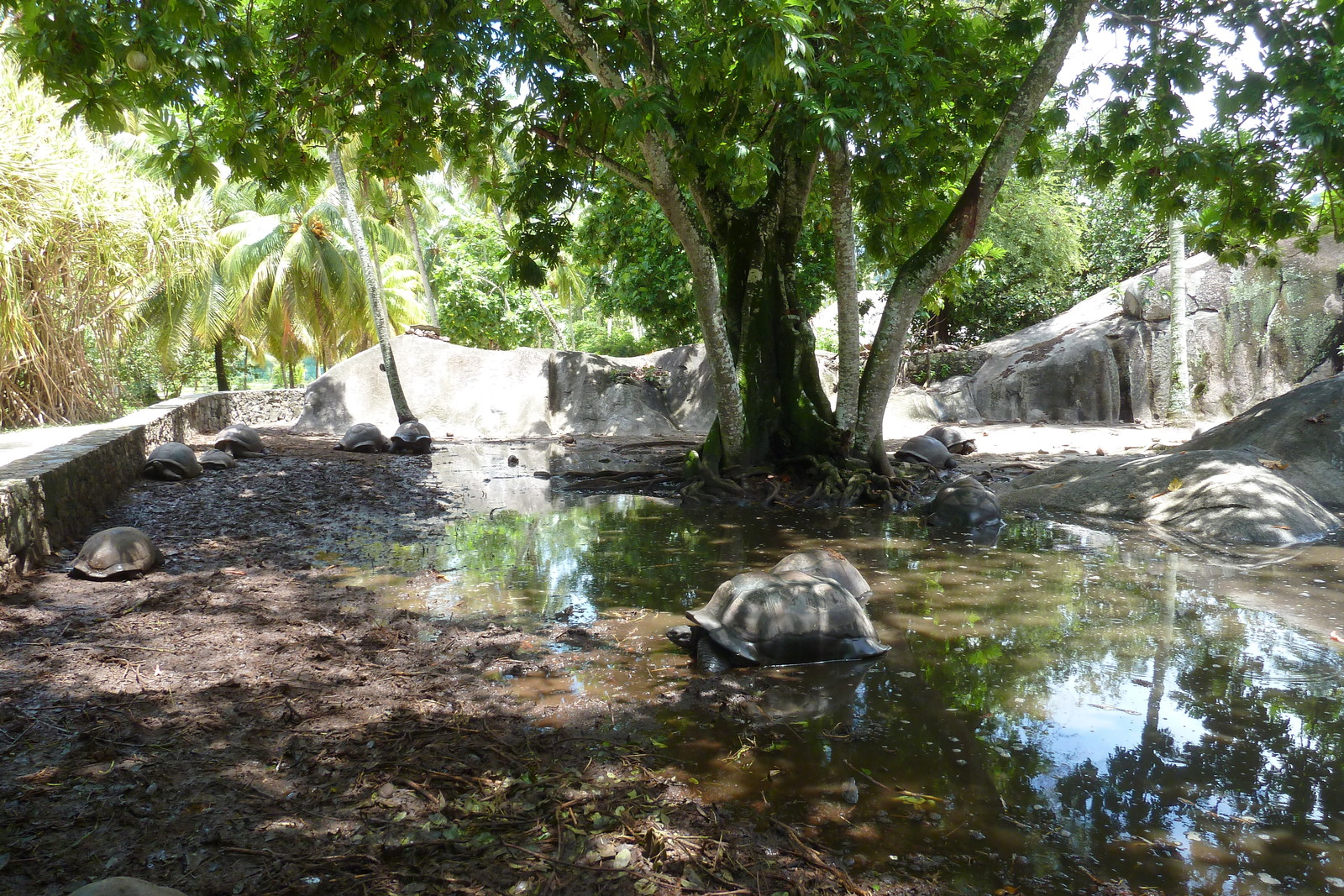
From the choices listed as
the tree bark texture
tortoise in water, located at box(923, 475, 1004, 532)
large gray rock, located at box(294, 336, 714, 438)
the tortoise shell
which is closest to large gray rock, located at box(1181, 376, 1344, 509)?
tortoise in water, located at box(923, 475, 1004, 532)

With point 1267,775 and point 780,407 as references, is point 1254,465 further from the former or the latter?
point 1267,775

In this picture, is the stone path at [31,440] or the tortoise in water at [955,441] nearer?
the stone path at [31,440]

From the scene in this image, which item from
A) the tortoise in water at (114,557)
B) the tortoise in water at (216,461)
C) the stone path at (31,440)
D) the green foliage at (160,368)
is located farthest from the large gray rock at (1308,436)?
the green foliage at (160,368)

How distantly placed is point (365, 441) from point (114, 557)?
8320 millimetres

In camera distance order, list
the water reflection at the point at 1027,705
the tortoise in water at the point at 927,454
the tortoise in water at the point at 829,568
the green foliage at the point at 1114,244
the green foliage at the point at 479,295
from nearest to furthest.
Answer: the water reflection at the point at 1027,705, the tortoise in water at the point at 829,568, the tortoise in water at the point at 927,454, the green foliage at the point at 1114,244, the green foliage at the point at 479,295

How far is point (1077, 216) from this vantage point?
2023 centimetres

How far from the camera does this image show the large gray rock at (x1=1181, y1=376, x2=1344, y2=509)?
8.11m

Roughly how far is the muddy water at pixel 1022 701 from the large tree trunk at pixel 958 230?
283cm

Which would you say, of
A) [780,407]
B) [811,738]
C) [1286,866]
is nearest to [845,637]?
[811,738]

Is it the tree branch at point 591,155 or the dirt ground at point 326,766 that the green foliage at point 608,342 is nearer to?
the tree branch at point 591,155

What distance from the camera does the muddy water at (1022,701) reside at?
2617 mm

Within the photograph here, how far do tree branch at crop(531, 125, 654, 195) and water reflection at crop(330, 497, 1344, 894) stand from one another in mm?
3997

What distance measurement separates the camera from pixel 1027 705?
11.9 ft

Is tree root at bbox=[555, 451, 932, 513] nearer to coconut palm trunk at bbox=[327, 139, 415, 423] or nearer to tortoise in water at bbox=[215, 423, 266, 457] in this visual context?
tortoise in water at bbox=[215, 423, 266, 457]
